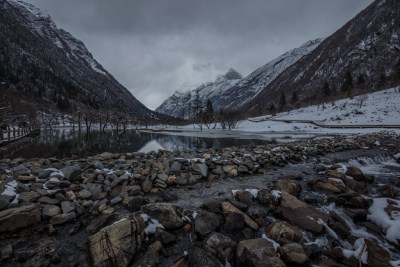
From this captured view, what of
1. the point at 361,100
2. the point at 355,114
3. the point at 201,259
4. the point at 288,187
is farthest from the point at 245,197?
the point at 361,100

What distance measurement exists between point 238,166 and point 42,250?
29.3ft

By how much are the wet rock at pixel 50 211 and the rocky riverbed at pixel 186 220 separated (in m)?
0.02

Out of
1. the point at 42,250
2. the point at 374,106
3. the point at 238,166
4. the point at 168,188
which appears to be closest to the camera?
the point at 42,250

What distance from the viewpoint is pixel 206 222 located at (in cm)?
608

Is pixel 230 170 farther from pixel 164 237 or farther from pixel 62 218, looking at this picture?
pixel 62 218

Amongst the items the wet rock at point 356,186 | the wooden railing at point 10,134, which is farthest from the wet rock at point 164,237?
the wooden railing at point 10,134

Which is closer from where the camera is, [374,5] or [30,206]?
[30,206]

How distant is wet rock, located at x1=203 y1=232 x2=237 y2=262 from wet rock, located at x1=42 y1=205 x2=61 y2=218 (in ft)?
14.6

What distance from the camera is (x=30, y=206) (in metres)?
6.34

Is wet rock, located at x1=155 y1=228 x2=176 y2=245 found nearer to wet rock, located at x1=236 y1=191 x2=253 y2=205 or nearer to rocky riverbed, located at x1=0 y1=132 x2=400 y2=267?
rocky riverbed, located at x1=0 y1=132 x2=400 y2=267

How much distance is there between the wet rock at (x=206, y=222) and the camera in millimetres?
5832

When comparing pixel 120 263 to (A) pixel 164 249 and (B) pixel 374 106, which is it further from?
(B) pixel 374 106

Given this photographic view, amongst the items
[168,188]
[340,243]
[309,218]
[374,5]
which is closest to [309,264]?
[340,243]

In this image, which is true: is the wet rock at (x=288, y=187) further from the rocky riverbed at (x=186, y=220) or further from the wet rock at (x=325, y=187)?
the wet rock at (x=325, y=187)
